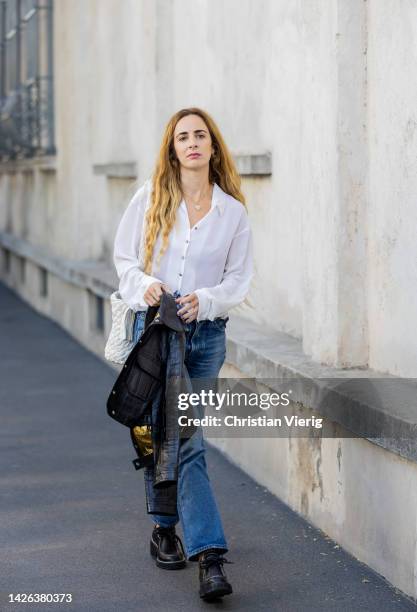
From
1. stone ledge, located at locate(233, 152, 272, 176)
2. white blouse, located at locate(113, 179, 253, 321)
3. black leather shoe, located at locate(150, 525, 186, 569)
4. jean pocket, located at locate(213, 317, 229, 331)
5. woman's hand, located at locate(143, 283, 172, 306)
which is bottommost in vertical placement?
black leather shoe, located at locate(150, 525, 186, 569)

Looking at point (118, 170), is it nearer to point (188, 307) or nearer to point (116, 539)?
point (116, 539)

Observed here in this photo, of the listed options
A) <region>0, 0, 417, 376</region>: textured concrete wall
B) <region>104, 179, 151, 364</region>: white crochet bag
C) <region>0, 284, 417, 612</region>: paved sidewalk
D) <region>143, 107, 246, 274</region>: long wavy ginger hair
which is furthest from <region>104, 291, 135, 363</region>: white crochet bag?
<region>0, 0, 417, 376</region>: textured concrete wall

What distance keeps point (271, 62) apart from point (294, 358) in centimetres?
201

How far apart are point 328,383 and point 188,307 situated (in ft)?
3.07

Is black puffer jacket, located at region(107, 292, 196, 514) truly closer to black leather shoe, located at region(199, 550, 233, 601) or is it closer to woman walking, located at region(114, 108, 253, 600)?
woman walking, located at region(114, 108, 253, 600)

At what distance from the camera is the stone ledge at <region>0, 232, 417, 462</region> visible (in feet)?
17.2

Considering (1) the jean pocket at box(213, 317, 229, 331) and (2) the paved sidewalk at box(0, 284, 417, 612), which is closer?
(2) the paved sidewalk at box(0, 284, 417, 612)

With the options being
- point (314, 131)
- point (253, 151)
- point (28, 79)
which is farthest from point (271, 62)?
point (28, 79)

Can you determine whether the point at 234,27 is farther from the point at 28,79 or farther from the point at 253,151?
the point at 28,79

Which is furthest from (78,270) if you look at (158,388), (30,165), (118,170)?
(158,388)

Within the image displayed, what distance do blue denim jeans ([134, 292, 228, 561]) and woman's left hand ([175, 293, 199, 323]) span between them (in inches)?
3.2

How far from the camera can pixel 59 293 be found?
15.1 meters

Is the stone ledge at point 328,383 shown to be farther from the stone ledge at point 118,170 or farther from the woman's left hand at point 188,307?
the stone ledge at point 118,170

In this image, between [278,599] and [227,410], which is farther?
[227,410]
